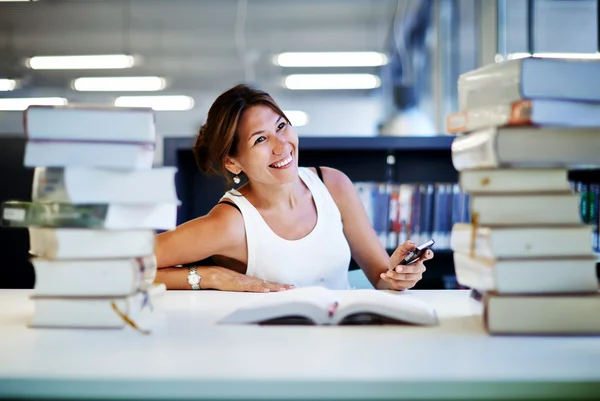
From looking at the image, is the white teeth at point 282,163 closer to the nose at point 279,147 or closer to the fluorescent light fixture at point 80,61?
the nose at point 279,147

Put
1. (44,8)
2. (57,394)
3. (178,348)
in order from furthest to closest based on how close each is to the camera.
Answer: (44,8), (178,348), (57,394)

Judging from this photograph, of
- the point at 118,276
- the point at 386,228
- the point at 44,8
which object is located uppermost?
the point at 44,8

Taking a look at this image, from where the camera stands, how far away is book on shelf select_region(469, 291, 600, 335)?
3.18ft

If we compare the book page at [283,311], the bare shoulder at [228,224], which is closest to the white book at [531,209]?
the book page at [283,311]

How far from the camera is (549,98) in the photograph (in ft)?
3.18

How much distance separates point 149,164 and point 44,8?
281 inches

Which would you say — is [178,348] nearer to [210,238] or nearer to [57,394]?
[57,394]

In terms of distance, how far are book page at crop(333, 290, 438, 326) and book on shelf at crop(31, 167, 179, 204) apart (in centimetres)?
33

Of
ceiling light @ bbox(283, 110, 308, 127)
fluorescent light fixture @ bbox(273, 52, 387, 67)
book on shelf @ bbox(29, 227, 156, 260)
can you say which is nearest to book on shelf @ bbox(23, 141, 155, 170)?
book on shelf @ bbox(29, 227, 156, 260)

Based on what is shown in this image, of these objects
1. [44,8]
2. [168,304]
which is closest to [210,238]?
[168,304]

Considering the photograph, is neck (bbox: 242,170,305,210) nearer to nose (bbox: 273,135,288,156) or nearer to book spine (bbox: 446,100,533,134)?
nose (bbox: 273,135,288,156)

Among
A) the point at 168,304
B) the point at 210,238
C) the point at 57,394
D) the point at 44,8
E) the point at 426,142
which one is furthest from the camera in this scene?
the point at 44,8

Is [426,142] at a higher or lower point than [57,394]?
higher

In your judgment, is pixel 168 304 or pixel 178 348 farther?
pixel 168 304
